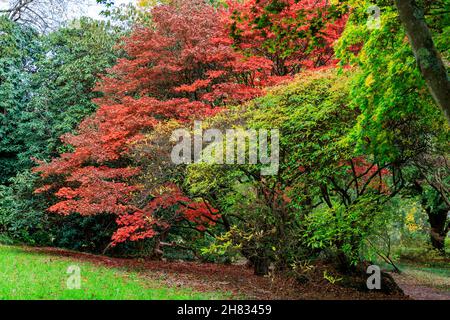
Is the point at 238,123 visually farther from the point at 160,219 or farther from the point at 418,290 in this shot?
the point at 418,290

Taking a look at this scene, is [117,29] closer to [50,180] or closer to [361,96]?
[50,180]

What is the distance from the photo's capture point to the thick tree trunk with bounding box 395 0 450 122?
14.7 ft

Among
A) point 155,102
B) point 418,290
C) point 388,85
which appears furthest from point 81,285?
point 418,290

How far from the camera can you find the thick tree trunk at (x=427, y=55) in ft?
14.7

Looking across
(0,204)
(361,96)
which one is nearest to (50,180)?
(0,204)

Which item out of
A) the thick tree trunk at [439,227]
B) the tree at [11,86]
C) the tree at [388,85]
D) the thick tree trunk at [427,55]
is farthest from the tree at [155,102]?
the thick tree trunk at [439,227]

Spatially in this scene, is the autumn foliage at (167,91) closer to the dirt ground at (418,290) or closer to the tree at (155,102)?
the tree at (155,102)

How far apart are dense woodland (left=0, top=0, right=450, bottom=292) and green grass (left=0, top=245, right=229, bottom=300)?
4.09 ft

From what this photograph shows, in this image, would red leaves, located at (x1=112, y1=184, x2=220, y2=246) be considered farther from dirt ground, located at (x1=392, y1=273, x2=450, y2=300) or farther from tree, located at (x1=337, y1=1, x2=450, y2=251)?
dirt ground, located at (x1=392, y1=273, x2=450, y2=300)

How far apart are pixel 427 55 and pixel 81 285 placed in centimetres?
707

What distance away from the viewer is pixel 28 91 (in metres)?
19.8

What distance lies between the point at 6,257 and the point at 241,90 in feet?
26.5

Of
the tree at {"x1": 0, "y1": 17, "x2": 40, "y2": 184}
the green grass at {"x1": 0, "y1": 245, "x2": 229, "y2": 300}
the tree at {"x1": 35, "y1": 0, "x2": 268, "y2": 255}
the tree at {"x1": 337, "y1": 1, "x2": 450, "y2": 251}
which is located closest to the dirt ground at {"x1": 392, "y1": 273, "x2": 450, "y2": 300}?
the tree at {"x1": 337, "y1": 1, "x2": 450, "y2": 251}

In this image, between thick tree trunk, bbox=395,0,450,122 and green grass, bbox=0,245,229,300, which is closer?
thick tree trunk, bbox=395,0,450,122
